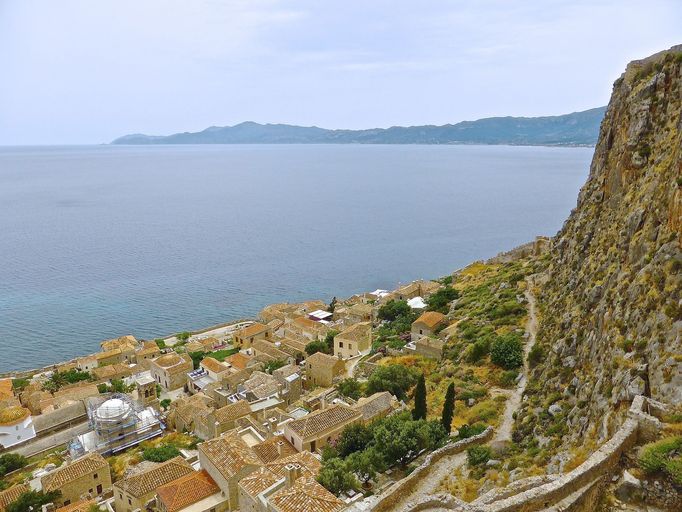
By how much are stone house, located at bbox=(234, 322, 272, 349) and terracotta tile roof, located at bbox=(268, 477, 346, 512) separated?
125ft

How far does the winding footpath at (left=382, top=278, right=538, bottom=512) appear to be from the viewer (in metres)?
16.8

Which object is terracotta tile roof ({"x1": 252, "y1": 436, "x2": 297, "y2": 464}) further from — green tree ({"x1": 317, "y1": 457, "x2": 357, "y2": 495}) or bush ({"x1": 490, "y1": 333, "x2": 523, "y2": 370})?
bush ({"x1": 490, "y1": 333, "x2": 523, "y2": 370})

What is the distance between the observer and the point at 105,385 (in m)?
46.5

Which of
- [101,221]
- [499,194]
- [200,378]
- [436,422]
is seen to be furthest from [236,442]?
[499,194]

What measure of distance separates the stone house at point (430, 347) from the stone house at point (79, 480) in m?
24.4

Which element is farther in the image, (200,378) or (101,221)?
(101,221)

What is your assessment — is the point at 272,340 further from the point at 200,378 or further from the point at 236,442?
the point at 236,442

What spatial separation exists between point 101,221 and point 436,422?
134m

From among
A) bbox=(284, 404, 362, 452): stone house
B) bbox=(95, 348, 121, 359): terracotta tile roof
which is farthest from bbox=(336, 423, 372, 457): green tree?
bbox=(95, 348, 121, 359): terracotta tile roof

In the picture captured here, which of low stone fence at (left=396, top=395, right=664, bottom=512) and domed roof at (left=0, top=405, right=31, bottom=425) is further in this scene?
domed roof at (left=0, top=405, right=31, bottom=425)

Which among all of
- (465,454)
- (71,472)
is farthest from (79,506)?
(465,454)

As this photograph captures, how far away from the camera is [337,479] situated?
19484 mm

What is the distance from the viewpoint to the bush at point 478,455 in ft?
62.3

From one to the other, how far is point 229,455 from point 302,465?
4204 mm
